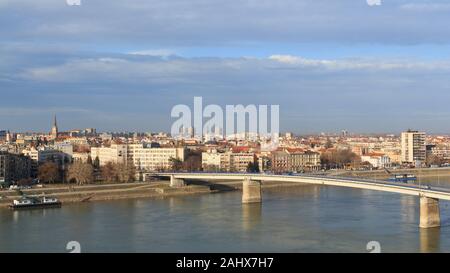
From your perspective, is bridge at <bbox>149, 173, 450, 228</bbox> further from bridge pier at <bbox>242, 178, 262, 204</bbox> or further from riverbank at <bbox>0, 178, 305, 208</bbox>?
riverbank at <bbox>0, 178, 305, 208</bbox>

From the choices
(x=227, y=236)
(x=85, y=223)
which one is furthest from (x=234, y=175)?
(x=227, y=236)

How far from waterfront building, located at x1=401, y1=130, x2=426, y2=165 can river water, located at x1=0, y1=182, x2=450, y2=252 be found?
14.9m

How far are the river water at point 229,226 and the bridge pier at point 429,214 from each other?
0.15 meters

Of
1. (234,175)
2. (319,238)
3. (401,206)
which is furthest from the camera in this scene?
(234,175)

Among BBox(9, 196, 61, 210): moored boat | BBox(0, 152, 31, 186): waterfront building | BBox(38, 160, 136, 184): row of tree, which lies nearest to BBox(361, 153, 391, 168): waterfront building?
BBox(38, 160, 136, 184): row of tree

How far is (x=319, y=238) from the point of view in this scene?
7949 millimetres

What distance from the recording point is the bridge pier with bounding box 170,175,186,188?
15978 millimetres

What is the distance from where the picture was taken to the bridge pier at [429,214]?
8672mm

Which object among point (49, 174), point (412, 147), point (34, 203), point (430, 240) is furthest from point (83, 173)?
point (412, 147)

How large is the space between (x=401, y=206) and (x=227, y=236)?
418cm

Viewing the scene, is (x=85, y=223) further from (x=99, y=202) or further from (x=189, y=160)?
(x=189, y=160)

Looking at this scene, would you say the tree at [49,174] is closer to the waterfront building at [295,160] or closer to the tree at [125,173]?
the tree at [125,173]

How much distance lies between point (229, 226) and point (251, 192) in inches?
164
